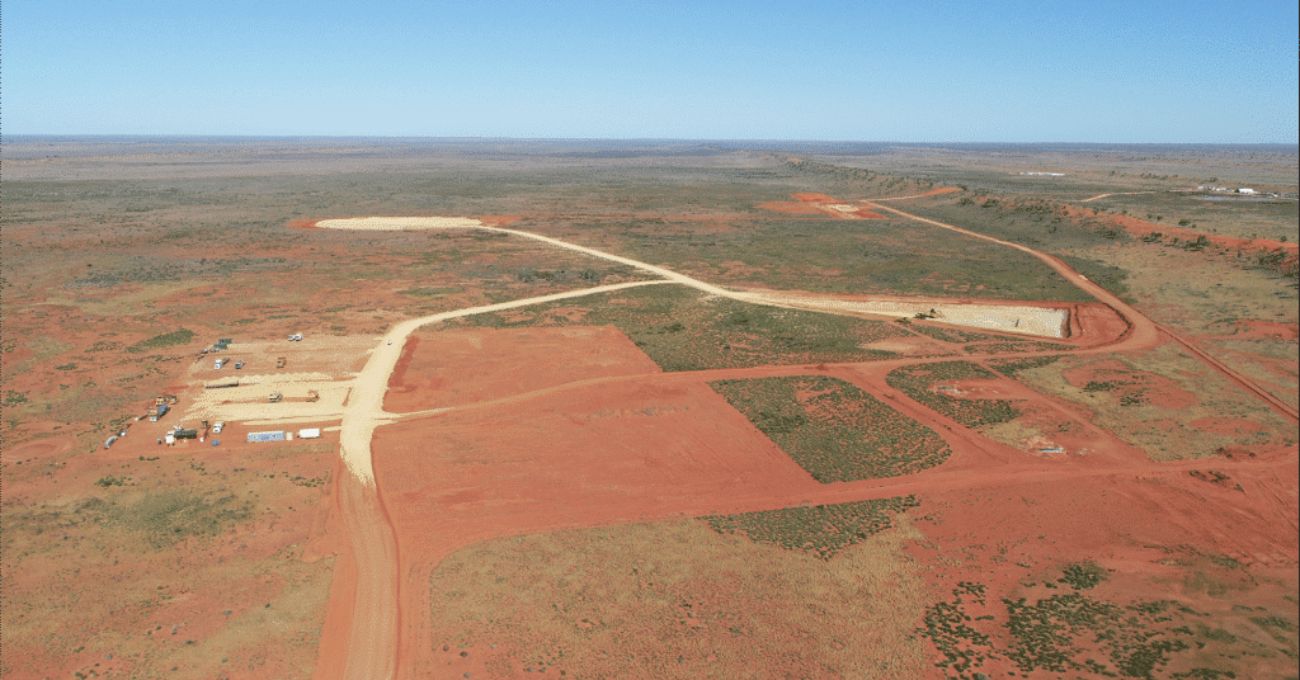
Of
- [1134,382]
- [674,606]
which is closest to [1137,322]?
[1134,382]

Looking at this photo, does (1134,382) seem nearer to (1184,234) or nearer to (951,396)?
(951,396)

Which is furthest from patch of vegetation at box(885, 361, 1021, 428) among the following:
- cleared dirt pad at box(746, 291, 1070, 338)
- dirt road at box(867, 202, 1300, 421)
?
cleared dirt pad at box(746, 291, 1070, 338)

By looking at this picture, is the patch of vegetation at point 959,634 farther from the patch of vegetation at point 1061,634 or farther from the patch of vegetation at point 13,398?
the patch of vegetation at point 13,398

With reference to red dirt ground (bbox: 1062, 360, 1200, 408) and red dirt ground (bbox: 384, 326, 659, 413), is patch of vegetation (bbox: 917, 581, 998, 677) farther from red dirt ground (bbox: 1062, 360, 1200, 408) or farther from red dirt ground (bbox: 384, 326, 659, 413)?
red dirt ground (bbox: 384, 326, 659, 413)

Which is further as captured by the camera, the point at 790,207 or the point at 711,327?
the point at 790,207

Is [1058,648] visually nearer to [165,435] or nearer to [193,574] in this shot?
[193,574]

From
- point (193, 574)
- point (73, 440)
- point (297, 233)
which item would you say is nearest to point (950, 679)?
point (193, 574)

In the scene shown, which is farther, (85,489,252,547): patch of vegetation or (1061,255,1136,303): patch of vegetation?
(1061,255,1136,303): patch of vegetation
